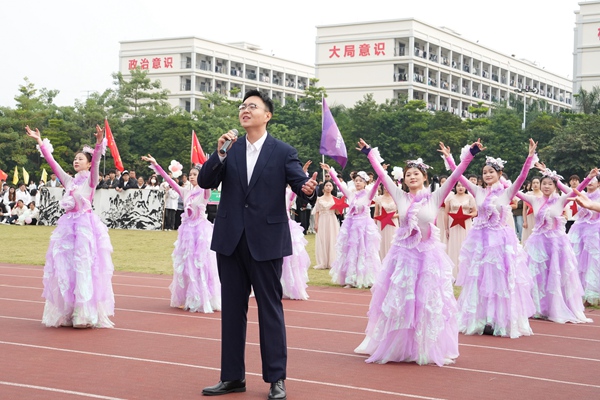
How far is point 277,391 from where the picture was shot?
19.4 ft

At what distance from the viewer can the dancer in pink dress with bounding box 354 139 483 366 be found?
7621 mm

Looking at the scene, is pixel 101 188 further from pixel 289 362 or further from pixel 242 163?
pixel 242 163

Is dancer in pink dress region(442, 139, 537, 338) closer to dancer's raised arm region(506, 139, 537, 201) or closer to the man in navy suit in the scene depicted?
dancer's raised arm region(506, 139, 537, 201)

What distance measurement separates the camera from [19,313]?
10320 millimetres

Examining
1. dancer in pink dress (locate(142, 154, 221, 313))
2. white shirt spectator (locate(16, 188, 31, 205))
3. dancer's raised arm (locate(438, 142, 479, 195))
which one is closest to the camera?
dancer's raised arm (locate(438, 142, 479, 195))

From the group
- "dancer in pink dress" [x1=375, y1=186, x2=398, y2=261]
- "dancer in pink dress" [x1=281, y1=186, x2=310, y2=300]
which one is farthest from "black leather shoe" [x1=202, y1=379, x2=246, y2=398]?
"dancer in pink dress" [x1=375, y1=186, x2=398, y2=261]

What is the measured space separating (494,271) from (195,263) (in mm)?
3847

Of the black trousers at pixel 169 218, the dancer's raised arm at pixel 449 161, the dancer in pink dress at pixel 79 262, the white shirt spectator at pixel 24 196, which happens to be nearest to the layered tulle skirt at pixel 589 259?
the dancer's raised arm at pixel 449 161

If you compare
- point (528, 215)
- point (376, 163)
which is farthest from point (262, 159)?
point (528, 215)

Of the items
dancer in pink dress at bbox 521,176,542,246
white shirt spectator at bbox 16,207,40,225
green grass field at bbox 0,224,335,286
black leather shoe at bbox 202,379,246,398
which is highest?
dancer in pink dress at bbox 521,176,542,246

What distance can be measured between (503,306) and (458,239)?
641 cm

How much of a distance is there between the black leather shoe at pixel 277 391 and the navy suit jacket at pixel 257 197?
0.90 m

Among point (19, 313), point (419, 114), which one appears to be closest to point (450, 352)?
point (19, 313)

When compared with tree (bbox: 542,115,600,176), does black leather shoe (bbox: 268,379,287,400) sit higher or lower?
lower
